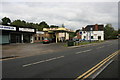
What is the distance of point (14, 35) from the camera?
37.6 meters

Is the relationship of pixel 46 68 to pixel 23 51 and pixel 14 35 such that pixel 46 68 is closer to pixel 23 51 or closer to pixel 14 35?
pixel 23 51

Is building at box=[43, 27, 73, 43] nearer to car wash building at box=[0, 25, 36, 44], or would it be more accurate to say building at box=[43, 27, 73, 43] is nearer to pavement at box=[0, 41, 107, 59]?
car wash building at box=[0, 25, 36, 44]

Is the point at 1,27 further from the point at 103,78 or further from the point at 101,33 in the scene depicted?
the point at 101,33

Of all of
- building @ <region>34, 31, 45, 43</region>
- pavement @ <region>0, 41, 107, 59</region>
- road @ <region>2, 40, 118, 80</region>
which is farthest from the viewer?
building @ <region>34, 31, 45, 43</region>

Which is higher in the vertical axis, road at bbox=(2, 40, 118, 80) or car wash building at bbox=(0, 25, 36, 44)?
car wash building at bbox=(0, 25, 36, 44)

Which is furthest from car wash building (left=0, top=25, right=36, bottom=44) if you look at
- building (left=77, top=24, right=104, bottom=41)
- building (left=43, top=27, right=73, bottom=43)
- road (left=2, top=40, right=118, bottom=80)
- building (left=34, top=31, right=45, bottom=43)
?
building (left=77, top=24, right=104, bottom=41)

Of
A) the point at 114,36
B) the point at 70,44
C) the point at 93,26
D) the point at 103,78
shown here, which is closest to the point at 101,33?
the point at 93,26

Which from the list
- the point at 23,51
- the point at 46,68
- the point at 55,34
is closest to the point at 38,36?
the point at 55,34

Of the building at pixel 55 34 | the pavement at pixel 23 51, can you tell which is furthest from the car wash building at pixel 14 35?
the building at pixel 55 34

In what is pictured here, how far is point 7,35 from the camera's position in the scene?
113ft

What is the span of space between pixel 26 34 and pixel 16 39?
4.45m

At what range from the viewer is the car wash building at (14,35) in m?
32.8

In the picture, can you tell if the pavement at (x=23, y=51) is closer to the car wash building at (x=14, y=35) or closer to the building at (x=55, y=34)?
the car wash building at (x=14, y=35)

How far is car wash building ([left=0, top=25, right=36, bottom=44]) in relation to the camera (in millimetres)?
32759
